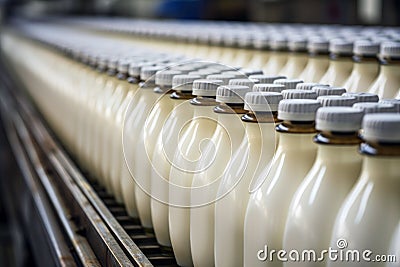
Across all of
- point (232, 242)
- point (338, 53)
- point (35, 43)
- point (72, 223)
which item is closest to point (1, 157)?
point (35, 43)

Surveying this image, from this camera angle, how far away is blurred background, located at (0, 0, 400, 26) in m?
6.09

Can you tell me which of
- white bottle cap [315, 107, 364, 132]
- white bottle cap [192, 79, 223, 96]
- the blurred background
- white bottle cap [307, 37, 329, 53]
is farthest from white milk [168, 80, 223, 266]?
the blurred background

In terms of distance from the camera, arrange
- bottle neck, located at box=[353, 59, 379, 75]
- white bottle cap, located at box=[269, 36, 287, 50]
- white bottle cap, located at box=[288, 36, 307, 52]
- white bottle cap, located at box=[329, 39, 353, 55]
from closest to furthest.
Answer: bottle neck, located at box=[353, 59, 379, 75] < white bottle cap, located at box=[329, 39, 353, 55] < white bottle cap, located at box=[288, 36, 307, 52] < white bottle cap, located at box=[269, 36, 287, 50]

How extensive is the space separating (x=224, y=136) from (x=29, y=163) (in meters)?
1.99

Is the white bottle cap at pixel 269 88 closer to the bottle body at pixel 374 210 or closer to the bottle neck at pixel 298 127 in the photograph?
the bottle neck at pixel 298 127

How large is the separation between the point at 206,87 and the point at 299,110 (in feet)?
0.99

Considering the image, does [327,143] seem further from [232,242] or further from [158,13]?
[158,13]

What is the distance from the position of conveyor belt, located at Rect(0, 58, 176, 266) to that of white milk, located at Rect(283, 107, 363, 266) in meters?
0.30

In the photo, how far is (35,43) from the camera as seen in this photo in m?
4.57

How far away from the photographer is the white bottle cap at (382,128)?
78 cm

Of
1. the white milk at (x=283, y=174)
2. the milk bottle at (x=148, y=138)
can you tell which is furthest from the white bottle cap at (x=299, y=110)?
→ the milk bottle at (x=148, y=138)

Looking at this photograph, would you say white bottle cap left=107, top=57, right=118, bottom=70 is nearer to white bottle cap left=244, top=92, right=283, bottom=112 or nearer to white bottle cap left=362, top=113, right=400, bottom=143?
white bottle cap left=244, top=92, right=283, bottom=112

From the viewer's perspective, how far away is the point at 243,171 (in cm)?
102

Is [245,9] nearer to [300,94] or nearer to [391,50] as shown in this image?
[391,50]
